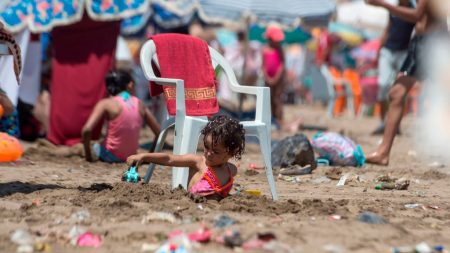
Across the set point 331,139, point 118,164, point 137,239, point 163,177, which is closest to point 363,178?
point 331,139

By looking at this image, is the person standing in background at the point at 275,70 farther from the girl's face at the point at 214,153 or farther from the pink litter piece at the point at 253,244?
the pink litter piece at the point at 253,244

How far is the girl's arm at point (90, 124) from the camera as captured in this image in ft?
22.8

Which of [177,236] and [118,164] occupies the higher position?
[177,236]

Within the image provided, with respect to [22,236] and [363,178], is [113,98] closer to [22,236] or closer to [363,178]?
[363,178]

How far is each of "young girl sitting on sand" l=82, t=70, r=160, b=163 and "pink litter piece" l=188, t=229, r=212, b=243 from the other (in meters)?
3.57

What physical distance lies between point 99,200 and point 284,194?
1.44 meters

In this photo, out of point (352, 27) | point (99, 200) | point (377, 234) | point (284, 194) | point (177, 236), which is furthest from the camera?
point (352, 27)

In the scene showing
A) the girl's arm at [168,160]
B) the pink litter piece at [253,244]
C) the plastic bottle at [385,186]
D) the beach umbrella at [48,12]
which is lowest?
the plastic bottle at [385,186]

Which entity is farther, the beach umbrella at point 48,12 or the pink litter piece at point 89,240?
the beach umbrella at point 48,12

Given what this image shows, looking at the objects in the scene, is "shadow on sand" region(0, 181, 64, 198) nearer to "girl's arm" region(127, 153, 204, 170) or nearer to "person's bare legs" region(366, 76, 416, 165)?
"girl's arm" region(127, 153, 204, 170)

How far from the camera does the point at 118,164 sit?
707 cm

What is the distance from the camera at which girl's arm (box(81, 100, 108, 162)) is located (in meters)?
6.94

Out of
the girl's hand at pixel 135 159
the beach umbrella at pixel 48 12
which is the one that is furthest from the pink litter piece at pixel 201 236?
the beach umbrella at pixel 48 12

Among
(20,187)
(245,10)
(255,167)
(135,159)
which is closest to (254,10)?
(245,10)
